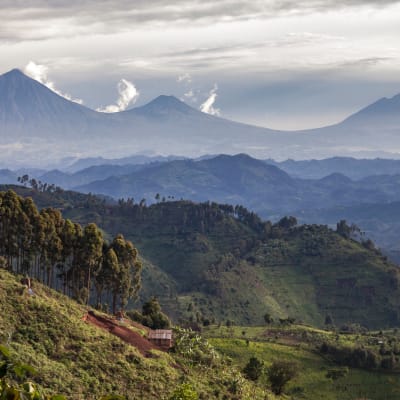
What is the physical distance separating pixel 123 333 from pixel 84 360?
29.5 feet

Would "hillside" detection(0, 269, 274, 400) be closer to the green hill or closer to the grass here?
the grass

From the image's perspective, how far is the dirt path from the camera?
48.4 meters

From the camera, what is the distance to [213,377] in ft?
156

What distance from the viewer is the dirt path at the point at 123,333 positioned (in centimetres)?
4841

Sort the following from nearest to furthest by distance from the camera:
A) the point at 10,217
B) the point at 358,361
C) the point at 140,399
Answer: the point at 140,399, the point at 10,217, the point at 358,361

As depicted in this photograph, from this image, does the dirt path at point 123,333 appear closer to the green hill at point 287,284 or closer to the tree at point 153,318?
the tree at point 153,318

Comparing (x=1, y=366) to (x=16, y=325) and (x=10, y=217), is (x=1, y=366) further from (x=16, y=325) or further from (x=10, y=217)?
(x=10, y=217)

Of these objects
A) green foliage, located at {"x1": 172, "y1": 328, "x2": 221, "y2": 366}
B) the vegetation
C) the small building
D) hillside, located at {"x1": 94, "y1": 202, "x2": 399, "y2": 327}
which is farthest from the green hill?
the small building

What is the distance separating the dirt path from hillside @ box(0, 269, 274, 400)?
1250mm

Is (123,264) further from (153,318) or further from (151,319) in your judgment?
(153,318)

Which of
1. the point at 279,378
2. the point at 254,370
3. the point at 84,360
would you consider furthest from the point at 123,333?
the point at 279,378

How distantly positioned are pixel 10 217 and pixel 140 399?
3534cm

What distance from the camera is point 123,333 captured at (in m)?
49.7

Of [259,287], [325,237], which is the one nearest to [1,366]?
[259,287]
